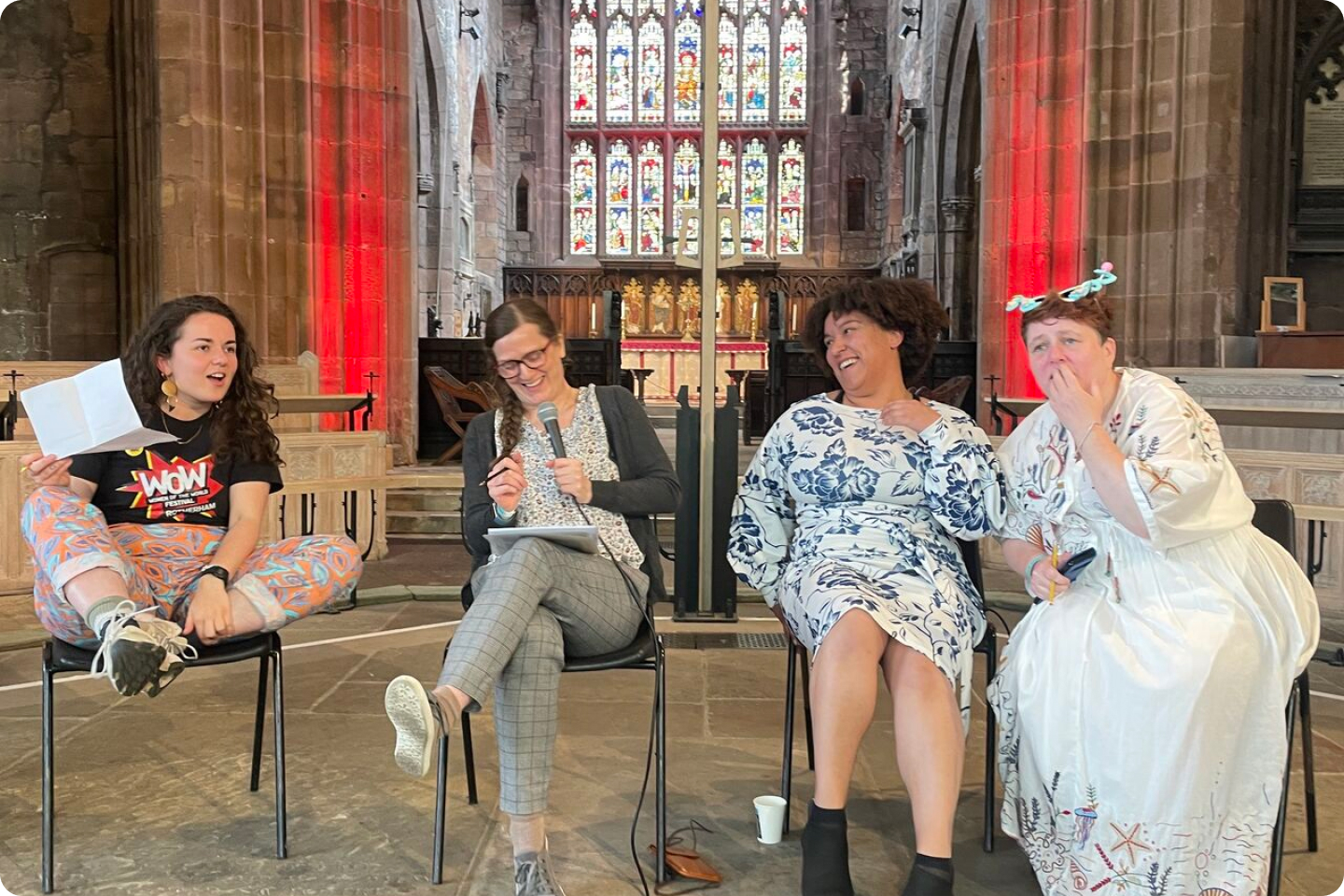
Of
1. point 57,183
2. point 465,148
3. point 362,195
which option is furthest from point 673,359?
point 57,183

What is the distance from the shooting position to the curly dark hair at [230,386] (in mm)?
2475

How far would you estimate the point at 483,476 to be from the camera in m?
2.54

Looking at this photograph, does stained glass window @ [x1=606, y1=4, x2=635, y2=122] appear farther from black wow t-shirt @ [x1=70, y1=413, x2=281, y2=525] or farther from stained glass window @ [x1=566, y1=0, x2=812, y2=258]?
black wow t-shirt @ [x1=70, y1=413, x2=281, y2=525]

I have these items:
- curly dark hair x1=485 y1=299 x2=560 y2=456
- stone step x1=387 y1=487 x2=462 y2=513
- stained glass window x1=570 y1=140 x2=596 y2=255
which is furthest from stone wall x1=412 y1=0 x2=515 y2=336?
curly dark hair x1=485 y1=299 x2=560 y2=456

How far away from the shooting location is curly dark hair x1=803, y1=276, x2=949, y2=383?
2.57 metres

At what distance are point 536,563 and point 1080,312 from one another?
47.7 inches

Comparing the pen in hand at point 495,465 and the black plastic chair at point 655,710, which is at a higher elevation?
the pen in hand at point 495,465

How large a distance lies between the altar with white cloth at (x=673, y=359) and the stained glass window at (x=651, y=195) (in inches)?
148

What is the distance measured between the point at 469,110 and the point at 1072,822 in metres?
16.3

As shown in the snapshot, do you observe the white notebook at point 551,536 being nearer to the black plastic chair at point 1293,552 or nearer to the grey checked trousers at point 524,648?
the grey checked trousers at point 524,648

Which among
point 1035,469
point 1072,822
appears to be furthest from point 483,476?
point 1072,822

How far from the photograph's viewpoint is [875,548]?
2.41 m

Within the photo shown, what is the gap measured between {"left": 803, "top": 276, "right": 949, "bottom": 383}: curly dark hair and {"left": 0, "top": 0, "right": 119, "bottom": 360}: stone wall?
7397mm

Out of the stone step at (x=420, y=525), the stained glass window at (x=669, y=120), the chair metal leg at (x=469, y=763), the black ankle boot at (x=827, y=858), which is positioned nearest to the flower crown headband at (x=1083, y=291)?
the black ankle boot at (x=827, y=858)
